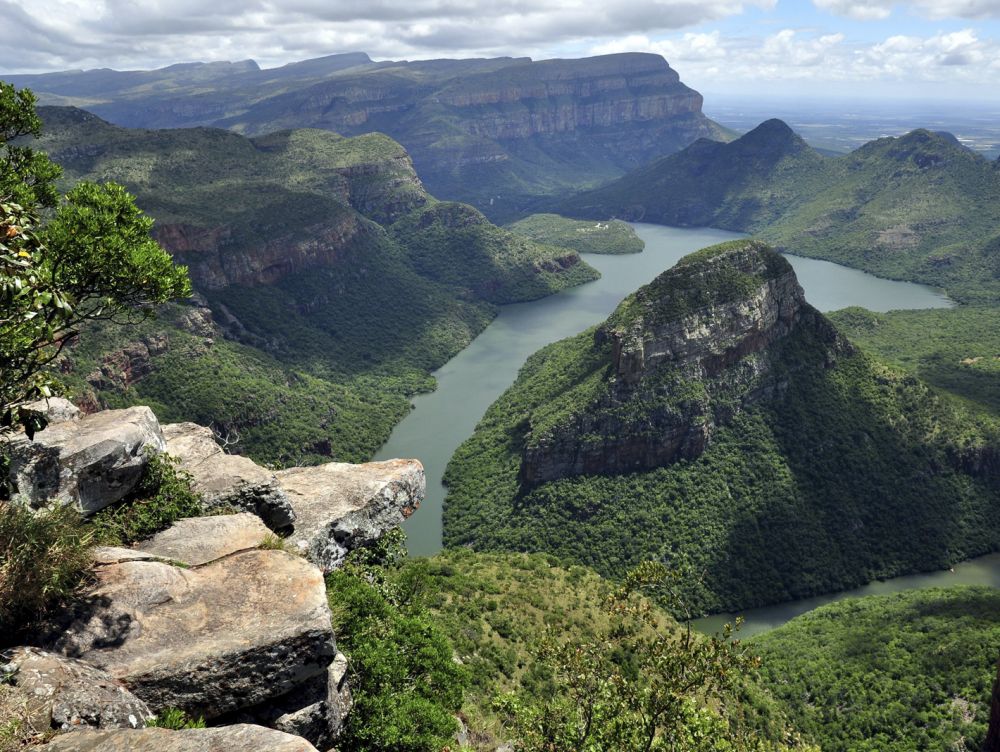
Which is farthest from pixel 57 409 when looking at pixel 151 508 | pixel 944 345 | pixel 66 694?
pixel 944 345

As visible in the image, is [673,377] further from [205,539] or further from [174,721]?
[174,721]

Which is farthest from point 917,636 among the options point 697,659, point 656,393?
point 697,659

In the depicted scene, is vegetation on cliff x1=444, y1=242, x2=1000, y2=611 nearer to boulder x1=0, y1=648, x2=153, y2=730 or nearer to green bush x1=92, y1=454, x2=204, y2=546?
green bush x1=92, y1=454, x2=204, y2=546

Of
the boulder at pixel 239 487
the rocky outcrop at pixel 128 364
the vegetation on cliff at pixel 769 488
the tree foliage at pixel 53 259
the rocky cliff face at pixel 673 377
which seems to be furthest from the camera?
the rocky cliff face at pixel 673 377

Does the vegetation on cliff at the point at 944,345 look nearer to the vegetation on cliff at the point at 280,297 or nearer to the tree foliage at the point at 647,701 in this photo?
the vegetation on cliff at the point at 280,297

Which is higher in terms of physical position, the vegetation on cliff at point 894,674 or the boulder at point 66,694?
the boulder at point 66,694

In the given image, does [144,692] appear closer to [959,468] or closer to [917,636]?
[917,636]

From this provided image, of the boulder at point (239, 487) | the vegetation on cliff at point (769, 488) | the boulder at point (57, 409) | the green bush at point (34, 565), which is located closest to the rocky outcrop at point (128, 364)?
the vegetation on cliff at point (769, 488)
